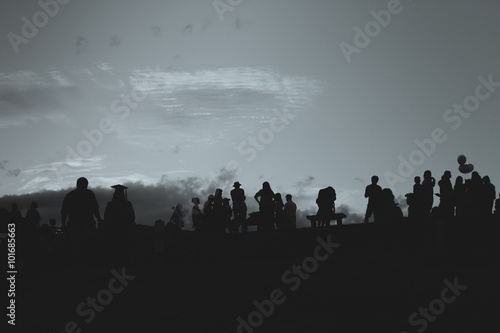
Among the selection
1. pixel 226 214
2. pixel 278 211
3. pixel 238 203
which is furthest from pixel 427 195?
pixel 226 214

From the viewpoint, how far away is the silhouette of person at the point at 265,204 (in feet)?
73.2

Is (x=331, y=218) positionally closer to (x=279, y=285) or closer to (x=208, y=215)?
(x=208, y=215)

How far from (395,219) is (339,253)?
2.42 metres

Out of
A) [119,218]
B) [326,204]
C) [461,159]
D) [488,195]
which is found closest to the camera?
[119,218]

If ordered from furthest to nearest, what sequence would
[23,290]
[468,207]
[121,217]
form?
[468,207] < [121,217] < [23,290]

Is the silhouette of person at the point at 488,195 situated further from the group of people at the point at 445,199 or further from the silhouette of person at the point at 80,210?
the silhouette of person at the point at 80,210

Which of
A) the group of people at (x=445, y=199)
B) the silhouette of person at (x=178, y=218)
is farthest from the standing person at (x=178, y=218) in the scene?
the group of people at (x=445, y=199)

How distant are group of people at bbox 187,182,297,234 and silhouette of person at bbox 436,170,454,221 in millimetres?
4851

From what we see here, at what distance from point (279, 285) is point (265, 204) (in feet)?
31.8

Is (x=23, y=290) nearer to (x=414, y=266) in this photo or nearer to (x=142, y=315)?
(x=142, y=315)

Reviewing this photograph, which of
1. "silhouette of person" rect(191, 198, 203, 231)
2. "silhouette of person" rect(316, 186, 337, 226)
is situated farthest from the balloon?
"silhouette of person" rect(191, 198, 203, 231)

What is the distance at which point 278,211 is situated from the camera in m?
23.6

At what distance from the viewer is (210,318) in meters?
9.83

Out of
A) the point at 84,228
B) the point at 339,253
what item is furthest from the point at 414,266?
the point at 84,228
